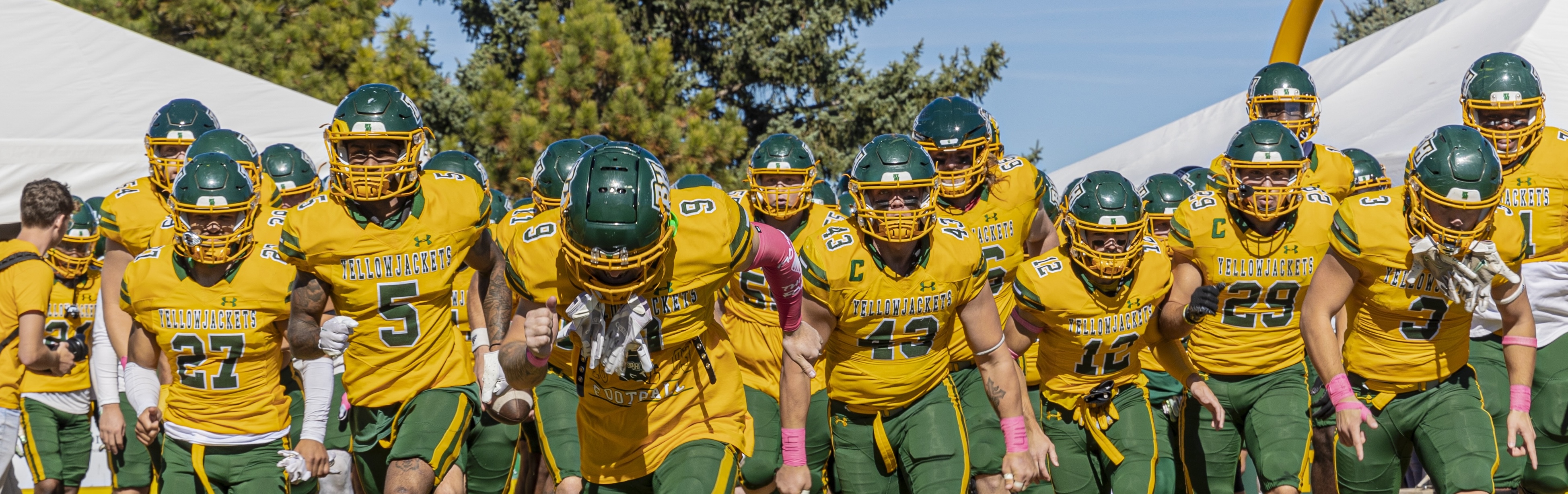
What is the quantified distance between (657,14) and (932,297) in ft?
58.8

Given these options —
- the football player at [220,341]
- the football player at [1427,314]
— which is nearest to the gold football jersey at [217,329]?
the football player at [220,341]

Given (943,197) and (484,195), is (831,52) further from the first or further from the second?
(484,195)

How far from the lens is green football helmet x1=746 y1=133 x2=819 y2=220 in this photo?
732 centimetres

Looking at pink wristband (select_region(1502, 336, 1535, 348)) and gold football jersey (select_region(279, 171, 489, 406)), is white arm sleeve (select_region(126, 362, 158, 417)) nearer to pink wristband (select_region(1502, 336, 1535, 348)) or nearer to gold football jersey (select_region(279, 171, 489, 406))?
gold football jersey (select_region(279, 171, 489, 406))

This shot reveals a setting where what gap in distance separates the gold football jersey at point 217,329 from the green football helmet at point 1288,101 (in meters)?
5.69

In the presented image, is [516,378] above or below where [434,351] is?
above

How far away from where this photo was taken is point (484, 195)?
20.5 feet

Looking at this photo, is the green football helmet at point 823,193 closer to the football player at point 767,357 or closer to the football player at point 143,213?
the football player at point 767,357

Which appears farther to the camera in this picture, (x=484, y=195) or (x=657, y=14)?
(x=657, y=14)

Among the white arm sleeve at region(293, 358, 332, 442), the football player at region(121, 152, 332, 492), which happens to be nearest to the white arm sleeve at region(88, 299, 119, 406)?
the football player at region(121, 152, 332, 492)

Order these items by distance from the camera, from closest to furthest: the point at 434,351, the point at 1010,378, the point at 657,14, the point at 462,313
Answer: the point at 1010,378 < the point at 434,351 < the point at 462,313 < the point at 657,14

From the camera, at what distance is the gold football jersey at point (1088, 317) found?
21.1ft

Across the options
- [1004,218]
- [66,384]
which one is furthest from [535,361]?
[66,384]

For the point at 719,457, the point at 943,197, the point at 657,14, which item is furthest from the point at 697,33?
the point at 719,457
